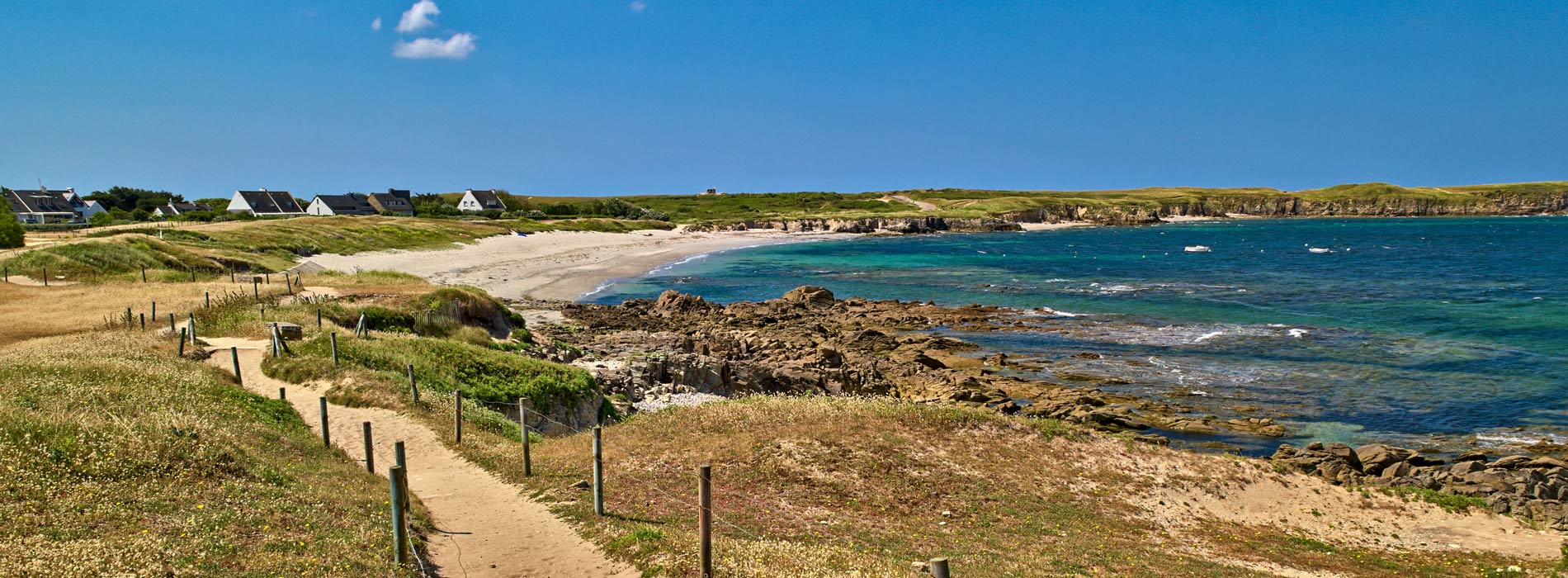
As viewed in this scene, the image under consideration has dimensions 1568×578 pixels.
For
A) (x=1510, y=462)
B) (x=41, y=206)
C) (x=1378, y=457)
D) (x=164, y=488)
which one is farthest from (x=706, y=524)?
(x=41, y=206)

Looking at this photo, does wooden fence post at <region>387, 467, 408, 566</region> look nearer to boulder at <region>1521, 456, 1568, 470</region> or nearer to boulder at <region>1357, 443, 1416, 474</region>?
boulder at <region>1357, 443, 1416, 474</region>

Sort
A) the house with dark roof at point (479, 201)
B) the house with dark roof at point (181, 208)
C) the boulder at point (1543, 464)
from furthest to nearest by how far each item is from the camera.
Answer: the house with dark roof at point (479, 201)
the house with dark roof at point (181, 208)
the boulder at point (1543, 464)

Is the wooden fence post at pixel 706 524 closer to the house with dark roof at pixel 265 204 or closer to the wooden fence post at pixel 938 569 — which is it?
the wooden fence post at pixel 938 569

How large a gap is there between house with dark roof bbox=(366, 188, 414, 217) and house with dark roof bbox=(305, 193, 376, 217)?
11.0ft

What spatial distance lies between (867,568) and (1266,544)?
31.4 feet

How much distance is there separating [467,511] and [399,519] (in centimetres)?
355

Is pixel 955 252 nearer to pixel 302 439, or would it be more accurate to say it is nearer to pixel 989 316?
pixel 989 316

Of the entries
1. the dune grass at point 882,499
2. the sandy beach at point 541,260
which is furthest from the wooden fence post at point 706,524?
the sandy beach at point 541,260

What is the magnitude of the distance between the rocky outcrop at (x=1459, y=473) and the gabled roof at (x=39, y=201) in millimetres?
124753

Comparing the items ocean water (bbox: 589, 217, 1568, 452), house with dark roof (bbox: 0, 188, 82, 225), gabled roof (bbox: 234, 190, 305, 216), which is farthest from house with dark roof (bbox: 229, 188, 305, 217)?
ocean water (bbox: 589, 217, 1568, 452)

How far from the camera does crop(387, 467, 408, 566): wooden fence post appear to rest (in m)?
9.84

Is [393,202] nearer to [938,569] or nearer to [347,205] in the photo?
[347,205]

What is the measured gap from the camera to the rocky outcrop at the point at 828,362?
29.2 m

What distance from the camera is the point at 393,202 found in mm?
144750
